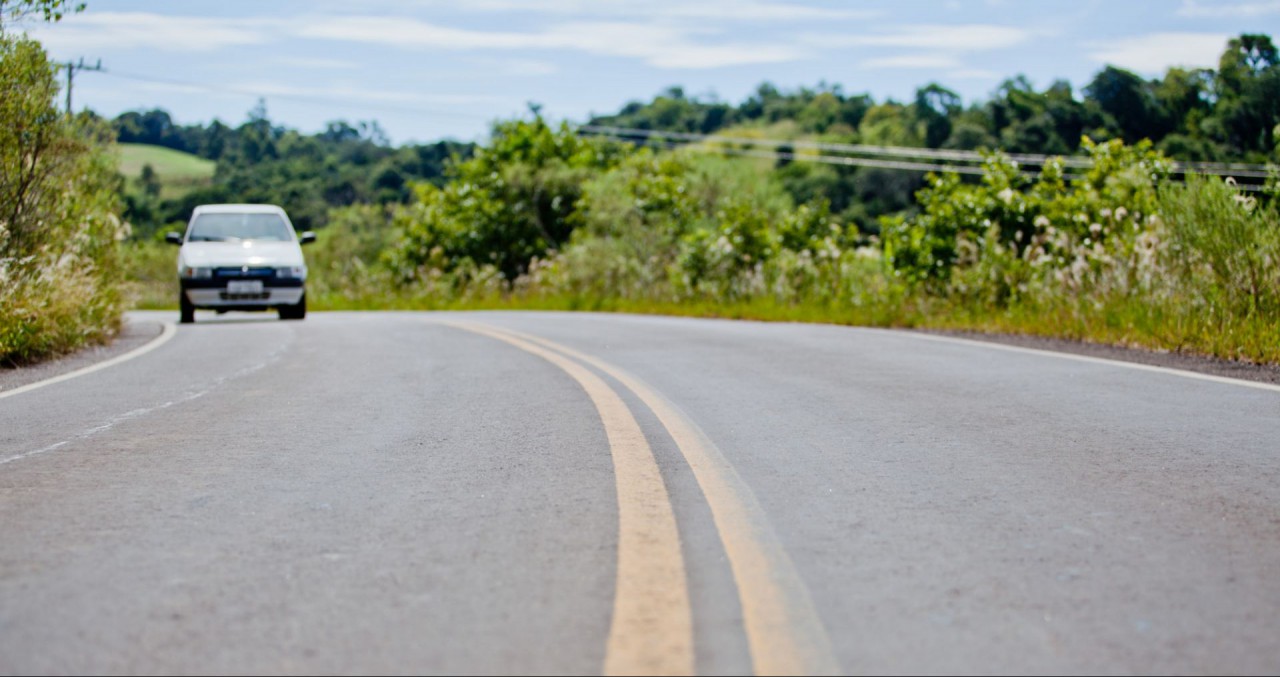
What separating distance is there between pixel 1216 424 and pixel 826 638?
4422 mm

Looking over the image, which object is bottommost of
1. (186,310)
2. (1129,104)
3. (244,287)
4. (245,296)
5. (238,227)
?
(186,310)

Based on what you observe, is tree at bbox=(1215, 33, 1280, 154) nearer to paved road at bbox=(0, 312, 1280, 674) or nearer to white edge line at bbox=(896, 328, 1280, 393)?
white edge line at bbox=(896, 328, 1280, 393)

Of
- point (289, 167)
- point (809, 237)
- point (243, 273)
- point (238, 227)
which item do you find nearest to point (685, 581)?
point (243, 273)

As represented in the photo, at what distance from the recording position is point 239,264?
19.1 m

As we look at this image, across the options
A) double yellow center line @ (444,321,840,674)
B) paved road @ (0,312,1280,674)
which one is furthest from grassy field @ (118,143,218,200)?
double yellow center line @ (444,321,840,674)

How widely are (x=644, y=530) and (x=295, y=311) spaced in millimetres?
16737

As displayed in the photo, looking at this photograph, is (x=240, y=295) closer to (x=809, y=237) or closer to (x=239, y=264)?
(x=239, y=264)

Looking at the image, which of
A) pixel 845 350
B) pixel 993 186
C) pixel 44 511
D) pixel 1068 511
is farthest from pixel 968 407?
pixel 993 186

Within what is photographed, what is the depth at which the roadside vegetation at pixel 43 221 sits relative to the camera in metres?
11.3

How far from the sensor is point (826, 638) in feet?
10.7

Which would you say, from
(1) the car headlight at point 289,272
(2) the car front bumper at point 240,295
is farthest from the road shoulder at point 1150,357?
(2) the car front bumper at point 240,295

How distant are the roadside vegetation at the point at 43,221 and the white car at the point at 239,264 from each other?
11.7ft

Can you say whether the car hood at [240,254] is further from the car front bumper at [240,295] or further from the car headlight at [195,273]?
the car front bumper at [240,295]

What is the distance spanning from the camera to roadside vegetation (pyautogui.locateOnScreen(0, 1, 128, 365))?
11.3 m
